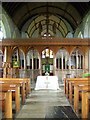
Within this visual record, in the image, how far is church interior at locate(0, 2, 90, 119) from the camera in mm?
5922

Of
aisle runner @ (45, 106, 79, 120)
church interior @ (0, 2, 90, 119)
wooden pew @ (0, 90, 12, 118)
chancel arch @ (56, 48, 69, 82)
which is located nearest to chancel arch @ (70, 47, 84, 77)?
church interior @ (0, 2, 90, 119)

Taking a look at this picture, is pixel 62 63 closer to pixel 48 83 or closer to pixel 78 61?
pixel 78 61

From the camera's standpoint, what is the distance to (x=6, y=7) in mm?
17000

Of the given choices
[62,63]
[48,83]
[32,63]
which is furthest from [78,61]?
[48,83]

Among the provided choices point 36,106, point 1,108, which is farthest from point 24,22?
point 1,108

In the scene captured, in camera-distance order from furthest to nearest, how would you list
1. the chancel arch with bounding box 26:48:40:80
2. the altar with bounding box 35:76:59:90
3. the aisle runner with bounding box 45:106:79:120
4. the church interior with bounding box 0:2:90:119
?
the chancel arch with bounding box 26:48:40:80 → the altar with bounding box 35:76:59:90 → the church interior with bounding box 0:2:90:119 → the aisle runner with bounding box 45:106:79:120

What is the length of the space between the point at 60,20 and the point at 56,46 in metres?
11.4

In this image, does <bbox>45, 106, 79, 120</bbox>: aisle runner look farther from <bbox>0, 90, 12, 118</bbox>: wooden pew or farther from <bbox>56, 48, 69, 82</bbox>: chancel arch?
<bbox>56, 48, 69, 82</bbox>: chancel arch

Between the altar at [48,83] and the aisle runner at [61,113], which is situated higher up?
the altar at [48,83]

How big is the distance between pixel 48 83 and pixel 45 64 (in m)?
6.17

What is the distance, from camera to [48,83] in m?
11.7

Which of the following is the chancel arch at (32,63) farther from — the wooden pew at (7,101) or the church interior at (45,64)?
the wooden pew at (7,101)

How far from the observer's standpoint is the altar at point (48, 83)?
11.6m

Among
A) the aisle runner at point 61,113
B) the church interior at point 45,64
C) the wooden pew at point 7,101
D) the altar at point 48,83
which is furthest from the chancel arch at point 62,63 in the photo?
the wooden pew at point 7,101
